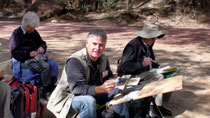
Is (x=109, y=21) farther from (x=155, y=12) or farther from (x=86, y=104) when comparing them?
(x=86, y=104)

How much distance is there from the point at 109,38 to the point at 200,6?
7700mm

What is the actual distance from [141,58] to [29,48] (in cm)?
154

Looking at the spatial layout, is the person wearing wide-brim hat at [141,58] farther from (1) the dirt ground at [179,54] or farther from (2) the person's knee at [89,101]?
(2) the person's knee at [89,101]

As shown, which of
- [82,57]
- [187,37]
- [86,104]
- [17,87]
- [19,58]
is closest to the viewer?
[86,104]

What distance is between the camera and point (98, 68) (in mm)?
2574

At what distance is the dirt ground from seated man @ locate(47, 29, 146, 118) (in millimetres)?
881

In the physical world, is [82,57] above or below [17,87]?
above

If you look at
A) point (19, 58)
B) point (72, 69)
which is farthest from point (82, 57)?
point (19, 58)

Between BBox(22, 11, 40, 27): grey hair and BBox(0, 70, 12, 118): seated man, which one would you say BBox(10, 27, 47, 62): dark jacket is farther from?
BBox(0, 70, 12, 118): seated man

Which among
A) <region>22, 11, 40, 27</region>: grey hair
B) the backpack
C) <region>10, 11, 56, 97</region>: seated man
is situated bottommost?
the backpack

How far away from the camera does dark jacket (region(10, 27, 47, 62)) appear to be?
10.9ft

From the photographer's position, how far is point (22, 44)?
3.45 meters

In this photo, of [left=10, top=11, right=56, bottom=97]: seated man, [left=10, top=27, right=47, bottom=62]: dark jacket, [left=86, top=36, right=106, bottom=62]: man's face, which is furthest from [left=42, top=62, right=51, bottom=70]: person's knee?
[left=86, top=36, right=106, bottom=62]: man's face

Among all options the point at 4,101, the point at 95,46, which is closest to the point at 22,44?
the point at 4,101
